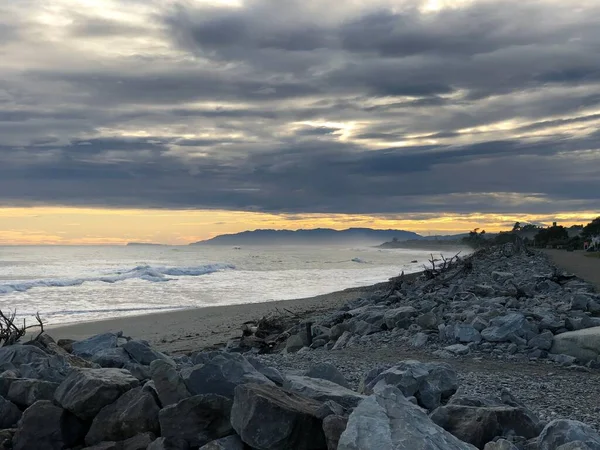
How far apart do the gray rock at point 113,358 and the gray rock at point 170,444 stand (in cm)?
239

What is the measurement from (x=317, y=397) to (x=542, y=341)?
18.3ft

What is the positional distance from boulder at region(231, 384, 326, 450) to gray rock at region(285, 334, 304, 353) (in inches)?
329

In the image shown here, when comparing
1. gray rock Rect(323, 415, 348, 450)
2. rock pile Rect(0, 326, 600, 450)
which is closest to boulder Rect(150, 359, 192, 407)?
rock pile Rect(0, 326, 600, 450)

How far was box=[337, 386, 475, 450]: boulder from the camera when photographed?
371cm

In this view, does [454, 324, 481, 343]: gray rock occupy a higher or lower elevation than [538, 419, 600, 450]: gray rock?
lower

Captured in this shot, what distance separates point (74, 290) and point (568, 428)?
32.7 metres

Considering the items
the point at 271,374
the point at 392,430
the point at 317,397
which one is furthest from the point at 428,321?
the point at 392,430

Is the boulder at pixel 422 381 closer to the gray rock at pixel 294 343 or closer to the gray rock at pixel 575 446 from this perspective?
the gray rock at pixel 575 446

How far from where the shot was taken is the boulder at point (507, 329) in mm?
9750

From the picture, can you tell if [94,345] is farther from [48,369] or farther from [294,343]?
[294,343]

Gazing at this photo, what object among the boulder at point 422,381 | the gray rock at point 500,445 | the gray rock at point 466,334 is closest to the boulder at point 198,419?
the boulder at point 422,381

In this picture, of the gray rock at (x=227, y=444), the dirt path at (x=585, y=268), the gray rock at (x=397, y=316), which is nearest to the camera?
the gray rock at (x=227, y=444)

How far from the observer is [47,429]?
215 inches

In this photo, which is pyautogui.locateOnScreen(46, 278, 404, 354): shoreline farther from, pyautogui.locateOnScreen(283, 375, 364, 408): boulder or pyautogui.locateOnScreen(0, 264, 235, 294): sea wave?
pyautogui.locateOnScreen(0, 264, 235, 294): sea wave
